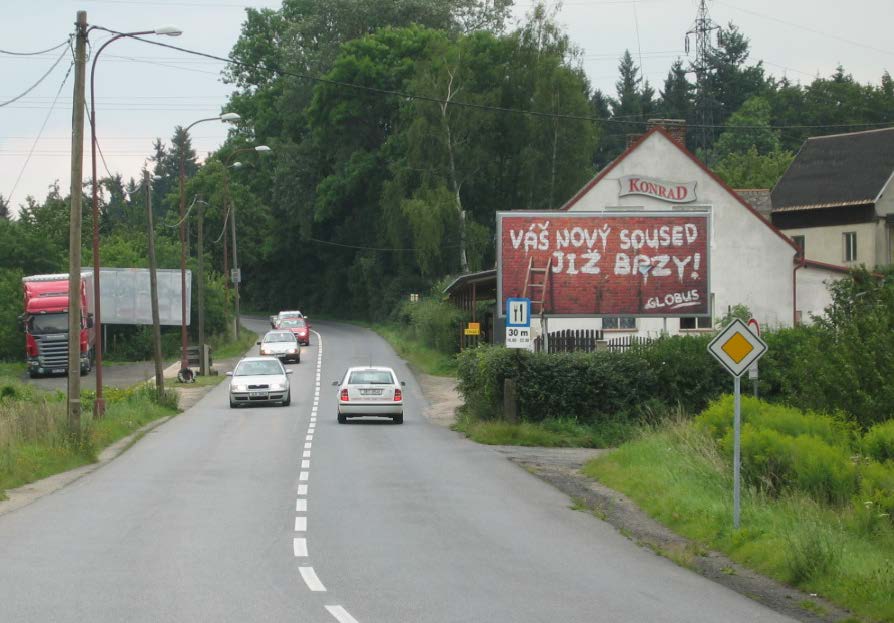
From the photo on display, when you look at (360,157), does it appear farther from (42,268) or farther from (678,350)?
(678,350)

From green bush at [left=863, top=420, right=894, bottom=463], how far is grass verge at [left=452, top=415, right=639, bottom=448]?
413 inches

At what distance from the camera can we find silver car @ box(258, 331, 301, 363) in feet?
189

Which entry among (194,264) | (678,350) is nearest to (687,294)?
(678,350)

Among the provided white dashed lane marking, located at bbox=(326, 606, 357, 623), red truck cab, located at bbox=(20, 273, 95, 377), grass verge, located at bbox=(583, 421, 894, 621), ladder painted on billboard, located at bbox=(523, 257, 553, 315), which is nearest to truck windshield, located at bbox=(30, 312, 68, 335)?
red truck cab, located at bbox=(20, 273, 95, 377)

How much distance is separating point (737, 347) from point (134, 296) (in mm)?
52596

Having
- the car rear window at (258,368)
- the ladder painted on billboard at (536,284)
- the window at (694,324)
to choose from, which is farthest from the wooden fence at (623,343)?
the car rear window at (258,368)

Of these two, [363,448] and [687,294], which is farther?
[687,294]

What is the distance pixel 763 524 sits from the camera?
14.6 meters

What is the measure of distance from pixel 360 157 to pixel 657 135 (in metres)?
34.7

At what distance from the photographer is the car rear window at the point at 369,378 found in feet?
108

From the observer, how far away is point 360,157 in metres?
81.7

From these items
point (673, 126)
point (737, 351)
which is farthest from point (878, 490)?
point (673, 126)

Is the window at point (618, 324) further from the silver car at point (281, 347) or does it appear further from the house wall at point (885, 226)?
the house wall at point (885, 226)

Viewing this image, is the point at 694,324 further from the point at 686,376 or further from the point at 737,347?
the point at 737,347
